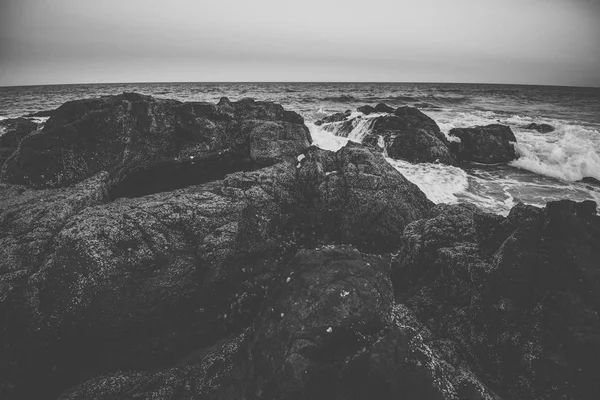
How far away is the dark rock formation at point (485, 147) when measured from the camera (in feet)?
59.1

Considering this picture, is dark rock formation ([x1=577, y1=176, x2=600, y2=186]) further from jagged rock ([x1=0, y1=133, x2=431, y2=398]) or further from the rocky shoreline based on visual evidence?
jagged rock ([x1=0, y1=133, x2=431, y2=398])

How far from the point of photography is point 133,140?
7934 millimetres

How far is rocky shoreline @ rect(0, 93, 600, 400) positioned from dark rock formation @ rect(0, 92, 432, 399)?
0.08 ft

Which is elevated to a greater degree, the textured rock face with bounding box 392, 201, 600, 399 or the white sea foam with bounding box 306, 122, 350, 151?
the white sea foam with bounding box 306, 122, 350, 151

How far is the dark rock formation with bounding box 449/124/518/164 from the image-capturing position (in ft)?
59.1

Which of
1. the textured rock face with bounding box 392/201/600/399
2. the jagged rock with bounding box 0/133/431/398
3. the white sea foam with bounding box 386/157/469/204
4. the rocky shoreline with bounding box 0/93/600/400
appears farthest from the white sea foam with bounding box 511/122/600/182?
the textured rock face with bounding box 392/201/600/399

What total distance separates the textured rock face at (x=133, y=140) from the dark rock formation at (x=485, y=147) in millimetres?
13585

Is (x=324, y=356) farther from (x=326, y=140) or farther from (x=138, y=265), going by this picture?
(x=326, y=140)

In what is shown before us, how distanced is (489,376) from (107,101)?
1196 centimetres

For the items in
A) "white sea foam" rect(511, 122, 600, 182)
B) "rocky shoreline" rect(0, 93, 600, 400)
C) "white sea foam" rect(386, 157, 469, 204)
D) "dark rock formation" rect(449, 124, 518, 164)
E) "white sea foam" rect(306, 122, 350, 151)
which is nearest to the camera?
"rocky shoreline" rect(0, 93, 600, 400)

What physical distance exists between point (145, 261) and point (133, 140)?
→ 4727 mm

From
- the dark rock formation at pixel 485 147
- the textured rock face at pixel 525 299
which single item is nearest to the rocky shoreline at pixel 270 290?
the textured rock face at pixel 525 299

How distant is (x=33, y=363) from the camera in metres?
3.88

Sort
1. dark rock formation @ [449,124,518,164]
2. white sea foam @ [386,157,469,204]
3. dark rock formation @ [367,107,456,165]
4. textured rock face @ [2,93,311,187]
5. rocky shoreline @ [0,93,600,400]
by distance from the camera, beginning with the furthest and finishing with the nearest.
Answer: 1. dark rock formation @ [449,124,518,164]
2. dark rock formation @ [367,107,456,165]
3. white sea foam @ [386,157,469,204]
4. textured rock face @ [2,93,311,187]
5. rocky shoreline @ [0,93,600,400]
